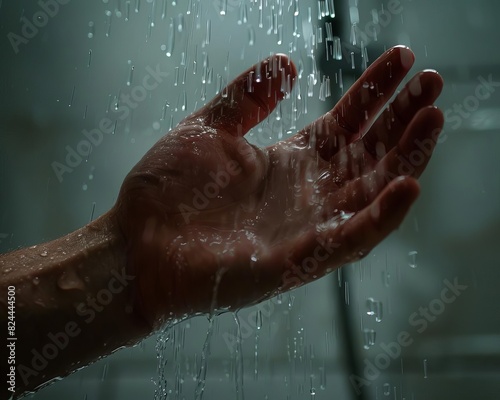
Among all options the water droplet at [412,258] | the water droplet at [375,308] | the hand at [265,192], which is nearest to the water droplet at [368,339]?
the water droplet at [375,308]

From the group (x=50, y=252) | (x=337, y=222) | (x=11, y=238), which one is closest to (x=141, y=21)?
(x=11, y=238)

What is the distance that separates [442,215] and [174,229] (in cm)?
79

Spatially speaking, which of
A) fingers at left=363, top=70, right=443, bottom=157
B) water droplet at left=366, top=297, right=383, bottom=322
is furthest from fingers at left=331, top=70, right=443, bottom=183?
water droplet at left=366, top=297, right=383, bottom=322

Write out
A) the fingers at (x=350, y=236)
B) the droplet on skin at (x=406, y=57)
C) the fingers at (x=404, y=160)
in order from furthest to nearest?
the droplet on skin at (x=406, y=57), the fingers at (x=404, y=160), the fingers at (x=350, y=236)

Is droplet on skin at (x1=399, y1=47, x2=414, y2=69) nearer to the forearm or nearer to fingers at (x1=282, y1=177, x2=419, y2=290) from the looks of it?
fingers at (x1=282, y1=177, x2=419, y2=290)

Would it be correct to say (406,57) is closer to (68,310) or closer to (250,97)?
(250,97)

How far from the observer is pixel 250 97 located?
0.78m

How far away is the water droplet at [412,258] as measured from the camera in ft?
4.11

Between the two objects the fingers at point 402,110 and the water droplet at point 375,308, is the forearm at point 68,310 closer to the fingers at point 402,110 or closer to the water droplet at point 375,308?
the fingers at point 402,110

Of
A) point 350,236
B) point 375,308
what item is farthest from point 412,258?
point 350,236

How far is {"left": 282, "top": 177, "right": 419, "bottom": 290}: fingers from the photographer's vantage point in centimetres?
52

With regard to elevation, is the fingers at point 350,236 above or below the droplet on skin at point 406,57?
below

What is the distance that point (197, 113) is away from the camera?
805mm

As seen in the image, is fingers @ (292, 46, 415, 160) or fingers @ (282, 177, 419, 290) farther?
fingers @ (292, 46, 415, 160)
